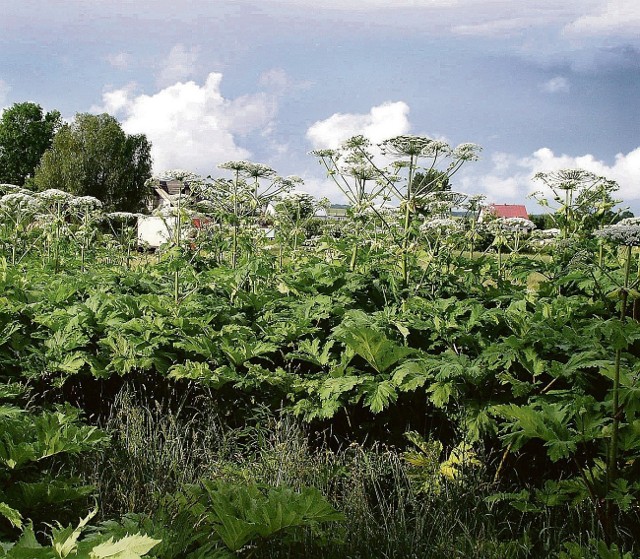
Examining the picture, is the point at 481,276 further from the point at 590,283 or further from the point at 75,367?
the point at 75,367

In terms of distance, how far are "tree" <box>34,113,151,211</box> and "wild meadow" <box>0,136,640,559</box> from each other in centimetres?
4280

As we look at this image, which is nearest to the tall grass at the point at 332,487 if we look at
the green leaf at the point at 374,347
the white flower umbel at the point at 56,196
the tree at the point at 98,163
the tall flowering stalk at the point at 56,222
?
the green leaf at the point at 374,347

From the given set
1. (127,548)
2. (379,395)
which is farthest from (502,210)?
(127,548)

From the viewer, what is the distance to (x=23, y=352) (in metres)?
4.86

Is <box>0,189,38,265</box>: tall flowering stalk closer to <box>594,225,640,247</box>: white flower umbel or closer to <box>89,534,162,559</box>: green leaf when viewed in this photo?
<box>594,225,640,247</box>: white flower umbel

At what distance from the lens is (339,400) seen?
4.20 m

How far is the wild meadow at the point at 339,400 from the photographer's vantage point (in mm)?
2939

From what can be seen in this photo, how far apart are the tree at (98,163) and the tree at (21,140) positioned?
6695 millimetres

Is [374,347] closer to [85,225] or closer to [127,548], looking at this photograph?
[127,548]

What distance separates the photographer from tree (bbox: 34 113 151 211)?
46969 mm

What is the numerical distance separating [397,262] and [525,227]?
1571mm

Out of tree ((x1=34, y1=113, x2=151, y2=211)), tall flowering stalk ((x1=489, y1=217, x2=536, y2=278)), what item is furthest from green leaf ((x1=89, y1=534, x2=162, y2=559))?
tree ((x1=34, y1=113, x2=151, y2=211))

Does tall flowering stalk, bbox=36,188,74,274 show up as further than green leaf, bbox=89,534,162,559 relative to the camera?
Yes

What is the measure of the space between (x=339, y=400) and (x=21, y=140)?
57.0 m
